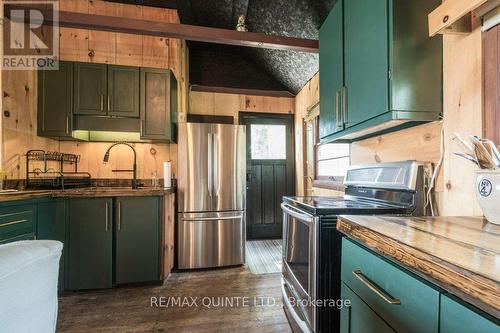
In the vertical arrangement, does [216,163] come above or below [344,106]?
below

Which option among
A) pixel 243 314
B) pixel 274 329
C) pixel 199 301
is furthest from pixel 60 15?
pixel 274 329

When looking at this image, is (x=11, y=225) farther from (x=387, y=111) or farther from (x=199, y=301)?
(x=387, y=111)

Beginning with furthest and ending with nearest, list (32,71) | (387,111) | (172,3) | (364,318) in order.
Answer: (172,3)
(32,71)
(387,111)
(364,318)

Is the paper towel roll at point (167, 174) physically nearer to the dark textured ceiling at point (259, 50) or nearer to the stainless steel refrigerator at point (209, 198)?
the stainless steel refrigerator at point (209, 198)

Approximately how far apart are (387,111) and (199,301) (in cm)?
198

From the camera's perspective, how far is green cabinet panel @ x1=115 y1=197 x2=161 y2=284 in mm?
2191

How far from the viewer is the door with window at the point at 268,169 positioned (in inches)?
152

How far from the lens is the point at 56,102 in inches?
93.4

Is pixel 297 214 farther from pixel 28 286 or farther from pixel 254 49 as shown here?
pixel 254 49

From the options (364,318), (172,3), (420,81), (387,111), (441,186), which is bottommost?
(364,318)

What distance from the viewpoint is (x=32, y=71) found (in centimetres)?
239

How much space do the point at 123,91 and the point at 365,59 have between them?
7.52 ft

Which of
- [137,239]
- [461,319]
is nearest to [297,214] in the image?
Answer: [461,319]

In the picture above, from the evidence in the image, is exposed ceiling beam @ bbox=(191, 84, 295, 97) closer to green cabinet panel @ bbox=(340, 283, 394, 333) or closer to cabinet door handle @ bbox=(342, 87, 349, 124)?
Answer: cabinet door handle @ bbox=(342, 87, 349, 124)
